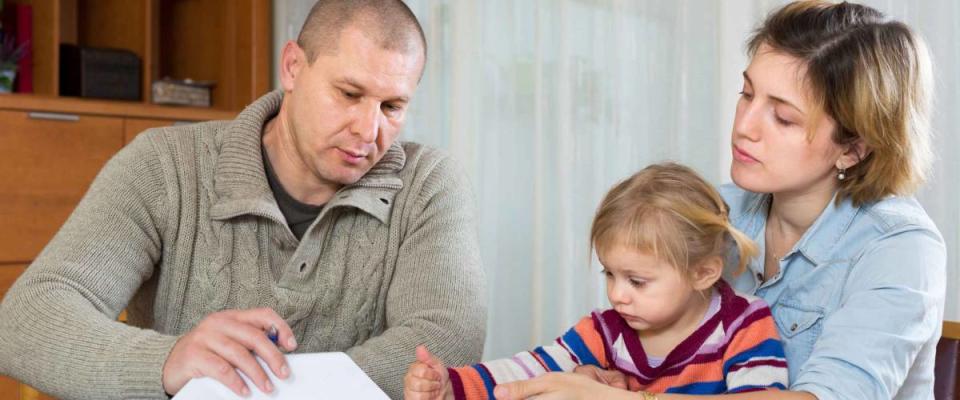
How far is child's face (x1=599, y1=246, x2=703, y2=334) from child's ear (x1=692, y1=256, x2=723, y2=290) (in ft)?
0.05

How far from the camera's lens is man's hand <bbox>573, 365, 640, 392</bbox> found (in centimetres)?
127

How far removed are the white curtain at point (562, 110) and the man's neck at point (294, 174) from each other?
684mm

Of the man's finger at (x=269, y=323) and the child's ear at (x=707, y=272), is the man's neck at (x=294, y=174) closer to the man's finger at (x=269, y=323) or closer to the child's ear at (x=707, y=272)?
the man's finger at (x=269, y=323)

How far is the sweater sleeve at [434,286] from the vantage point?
1.44 meters

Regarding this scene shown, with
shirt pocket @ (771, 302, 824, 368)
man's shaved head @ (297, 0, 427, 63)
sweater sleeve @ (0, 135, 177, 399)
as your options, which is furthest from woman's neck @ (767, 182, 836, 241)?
sweater sleeve @ (0, 135, 177, 399)

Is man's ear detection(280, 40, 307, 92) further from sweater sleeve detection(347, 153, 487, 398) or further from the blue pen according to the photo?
the blue pen

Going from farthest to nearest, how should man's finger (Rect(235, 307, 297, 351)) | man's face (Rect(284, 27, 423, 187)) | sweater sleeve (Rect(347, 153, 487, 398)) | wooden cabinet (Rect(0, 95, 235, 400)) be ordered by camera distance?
wooden cabinet (Rect(0, 95, 235, 400)), man's face (Rect(284, 27, 423, 187)), sweater sleeve (Rect(347, 153, 487, 398)), man's finger (Rect(235, 307, 297, 351))

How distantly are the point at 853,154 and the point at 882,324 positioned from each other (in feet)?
0.85

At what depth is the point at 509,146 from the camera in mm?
2930

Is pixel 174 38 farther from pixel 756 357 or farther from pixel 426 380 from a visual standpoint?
pixel 756 357

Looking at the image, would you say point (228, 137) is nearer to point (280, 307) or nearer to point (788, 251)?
point (280, 307)

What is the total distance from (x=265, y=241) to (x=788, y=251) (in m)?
0.85

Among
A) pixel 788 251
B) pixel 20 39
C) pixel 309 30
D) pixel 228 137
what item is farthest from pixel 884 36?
pixel 20 39

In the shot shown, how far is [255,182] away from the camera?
5.41ft
